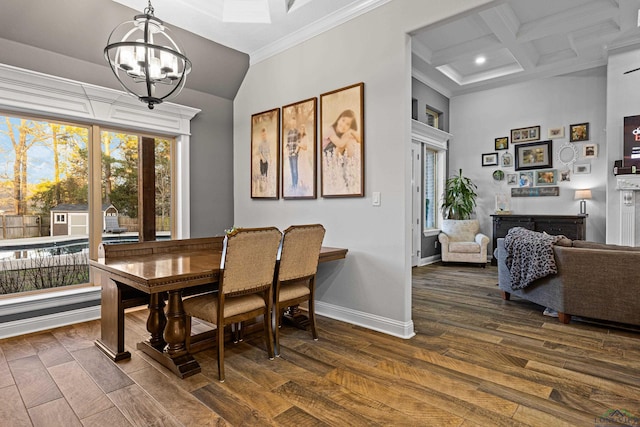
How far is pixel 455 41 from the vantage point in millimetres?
5172

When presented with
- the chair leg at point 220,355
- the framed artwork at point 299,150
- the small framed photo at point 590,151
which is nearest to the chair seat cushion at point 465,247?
the small framed photo at point 590,151

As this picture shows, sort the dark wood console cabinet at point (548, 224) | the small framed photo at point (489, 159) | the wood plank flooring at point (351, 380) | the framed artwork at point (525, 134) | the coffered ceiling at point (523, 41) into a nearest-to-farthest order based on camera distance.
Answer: the wood plank flooring at point (351, 380) < the coffered ceiling at point (523, 41) < the dark wood console cabinet at point (548, 224) < the framed artwork at point (525, 134) < the small framed photo at point (489, 159)

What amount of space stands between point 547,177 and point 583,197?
0.70 meters

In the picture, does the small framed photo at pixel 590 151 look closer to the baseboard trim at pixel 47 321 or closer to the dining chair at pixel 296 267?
the dining chair at pixel 296 267

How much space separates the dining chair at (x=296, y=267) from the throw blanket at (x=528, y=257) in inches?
87.9

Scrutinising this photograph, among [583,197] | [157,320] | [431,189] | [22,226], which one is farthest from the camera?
[431,189]

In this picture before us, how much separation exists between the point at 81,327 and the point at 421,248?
5257mm

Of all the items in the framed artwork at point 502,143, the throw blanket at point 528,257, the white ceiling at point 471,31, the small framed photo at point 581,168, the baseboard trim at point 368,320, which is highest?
the white ceiling at point 471,31

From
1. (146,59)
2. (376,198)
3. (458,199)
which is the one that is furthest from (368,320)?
(458,199)

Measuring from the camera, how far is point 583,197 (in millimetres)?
5801

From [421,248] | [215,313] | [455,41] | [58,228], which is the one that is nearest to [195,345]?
[215,313]

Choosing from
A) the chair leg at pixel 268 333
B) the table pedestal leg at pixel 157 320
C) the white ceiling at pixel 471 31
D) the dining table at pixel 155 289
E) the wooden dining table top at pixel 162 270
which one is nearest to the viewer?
the wooden dining table top at pixel 162 270

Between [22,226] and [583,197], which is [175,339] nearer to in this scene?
[22,226]

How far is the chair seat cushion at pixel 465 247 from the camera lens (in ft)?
20.4
